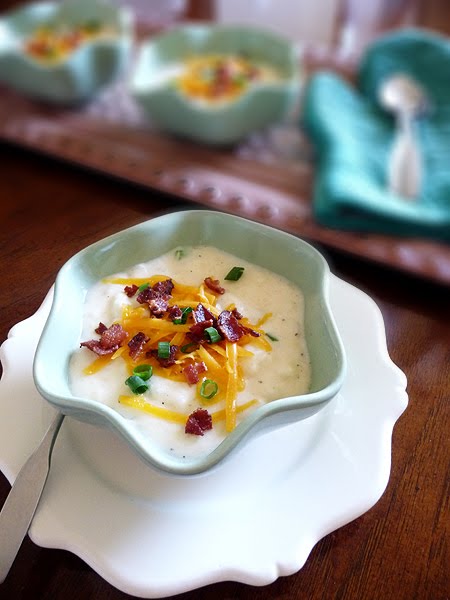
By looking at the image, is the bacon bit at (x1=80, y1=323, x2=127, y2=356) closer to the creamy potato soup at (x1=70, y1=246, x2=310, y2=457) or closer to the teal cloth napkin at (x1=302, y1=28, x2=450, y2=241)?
the creamy potato soup at (x1=70, y1=246, x2=310, y2=457)

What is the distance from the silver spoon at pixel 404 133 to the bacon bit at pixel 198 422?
65 cm

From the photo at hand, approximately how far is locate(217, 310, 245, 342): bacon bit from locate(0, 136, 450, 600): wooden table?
0.18 meters

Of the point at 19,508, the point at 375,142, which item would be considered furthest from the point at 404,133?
the point at 19,508

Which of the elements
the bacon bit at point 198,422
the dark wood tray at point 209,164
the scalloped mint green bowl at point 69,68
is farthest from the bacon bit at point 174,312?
the scalloped mint green bowl at point 69,68

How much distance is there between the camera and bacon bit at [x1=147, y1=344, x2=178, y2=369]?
1.94 ft

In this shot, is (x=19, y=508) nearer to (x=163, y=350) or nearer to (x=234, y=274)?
(x=163, y=350)

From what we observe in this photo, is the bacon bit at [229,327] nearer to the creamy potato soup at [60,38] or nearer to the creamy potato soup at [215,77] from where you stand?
the creamy potato soup at [215,77]

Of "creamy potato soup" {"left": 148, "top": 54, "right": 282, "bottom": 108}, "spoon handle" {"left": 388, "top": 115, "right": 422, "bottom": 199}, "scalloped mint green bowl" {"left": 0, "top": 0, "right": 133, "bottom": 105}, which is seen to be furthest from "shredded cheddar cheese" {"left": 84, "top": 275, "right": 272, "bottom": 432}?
"scalloped mint green bowl" {"left": 0, "top": 0, "right": 133, "bottom": 105}

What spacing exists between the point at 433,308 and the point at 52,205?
0.56 metres

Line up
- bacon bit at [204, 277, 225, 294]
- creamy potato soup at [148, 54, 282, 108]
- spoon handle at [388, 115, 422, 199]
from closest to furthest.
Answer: bacon bit at [204, 277, 225, 294]
spoon handle at [388, 115, 422, 199]
creamy potato soup at [148, 54, 282, 108]

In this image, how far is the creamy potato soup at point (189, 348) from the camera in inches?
21.7

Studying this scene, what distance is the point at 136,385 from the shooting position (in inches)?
22.2

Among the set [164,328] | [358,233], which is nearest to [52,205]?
[164,328]

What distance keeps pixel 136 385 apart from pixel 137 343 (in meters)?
0.06
